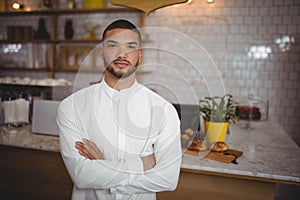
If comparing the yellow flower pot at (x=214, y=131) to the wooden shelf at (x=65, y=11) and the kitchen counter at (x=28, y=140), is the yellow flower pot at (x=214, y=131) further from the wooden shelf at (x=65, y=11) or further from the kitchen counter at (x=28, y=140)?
the wooden shelf at (x=65, y=11)

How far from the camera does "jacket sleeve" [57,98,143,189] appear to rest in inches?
37.8

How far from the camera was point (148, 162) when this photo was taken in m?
1.00

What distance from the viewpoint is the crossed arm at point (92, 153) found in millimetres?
992

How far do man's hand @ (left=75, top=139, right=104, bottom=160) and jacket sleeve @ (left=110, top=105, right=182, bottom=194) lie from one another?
0.13m

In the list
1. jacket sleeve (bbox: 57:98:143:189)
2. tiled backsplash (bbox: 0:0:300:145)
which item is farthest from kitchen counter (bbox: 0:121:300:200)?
tiled backsplash (bbox: 0:0:300:145)

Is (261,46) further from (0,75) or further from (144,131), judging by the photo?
(0,75)

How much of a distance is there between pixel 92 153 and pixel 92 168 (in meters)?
0.06

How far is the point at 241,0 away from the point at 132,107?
1.89 meters

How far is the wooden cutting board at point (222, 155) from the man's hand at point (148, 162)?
10.6 inches

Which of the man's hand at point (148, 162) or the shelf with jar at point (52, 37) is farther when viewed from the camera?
the shelf with jar at point (52, 37)

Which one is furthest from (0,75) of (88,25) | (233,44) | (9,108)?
(233,44)

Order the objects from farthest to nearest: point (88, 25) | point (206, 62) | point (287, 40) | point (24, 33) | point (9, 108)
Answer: point (24, 33) < point (88, 25) < point (206, 62) < point (287, 40) < point (9, 108)

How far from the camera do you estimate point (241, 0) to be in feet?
8.01

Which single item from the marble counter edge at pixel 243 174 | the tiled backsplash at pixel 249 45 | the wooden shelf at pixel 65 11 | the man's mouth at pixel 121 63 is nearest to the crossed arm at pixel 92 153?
the marble counter edge at pixel 243 174
